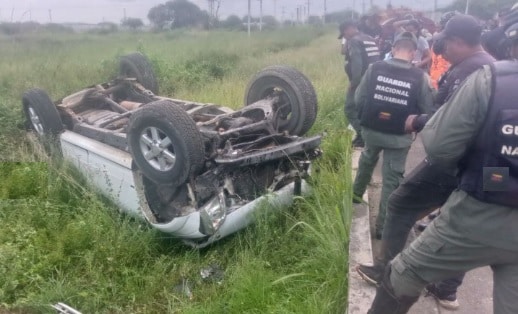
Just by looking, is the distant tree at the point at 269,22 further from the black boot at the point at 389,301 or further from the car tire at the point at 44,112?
the black boot at the point at 389,301

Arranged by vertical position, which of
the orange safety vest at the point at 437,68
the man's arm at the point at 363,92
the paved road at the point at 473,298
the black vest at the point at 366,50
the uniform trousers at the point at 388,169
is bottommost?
the paved road at the point at 473,298

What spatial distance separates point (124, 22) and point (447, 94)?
2178 centimetres

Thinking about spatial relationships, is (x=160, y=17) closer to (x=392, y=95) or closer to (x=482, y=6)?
(x=482, y=6)

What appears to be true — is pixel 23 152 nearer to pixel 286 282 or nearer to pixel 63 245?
pixel 63 245

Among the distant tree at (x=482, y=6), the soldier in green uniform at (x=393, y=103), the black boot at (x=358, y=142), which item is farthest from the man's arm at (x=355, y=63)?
the distant tree at (x=482, y=6)

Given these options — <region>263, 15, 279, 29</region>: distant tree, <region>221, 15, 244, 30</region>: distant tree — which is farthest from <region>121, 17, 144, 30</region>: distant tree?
<region>263, 15, 279, 29</region>: distant tree

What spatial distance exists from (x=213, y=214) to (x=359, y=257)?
3.41ft

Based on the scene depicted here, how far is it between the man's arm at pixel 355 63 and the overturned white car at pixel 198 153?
1.69 m

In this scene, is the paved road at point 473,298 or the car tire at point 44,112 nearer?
the paved road at point 473,298

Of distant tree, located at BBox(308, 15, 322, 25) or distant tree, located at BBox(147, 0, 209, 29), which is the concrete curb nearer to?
distant tree, located at BBox(147, 0, 209, 29)

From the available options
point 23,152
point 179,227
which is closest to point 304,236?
point 179,227

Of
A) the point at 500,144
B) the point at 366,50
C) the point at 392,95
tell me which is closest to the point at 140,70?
the point at 366,50

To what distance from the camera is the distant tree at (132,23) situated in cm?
2300

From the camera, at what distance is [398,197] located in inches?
108
